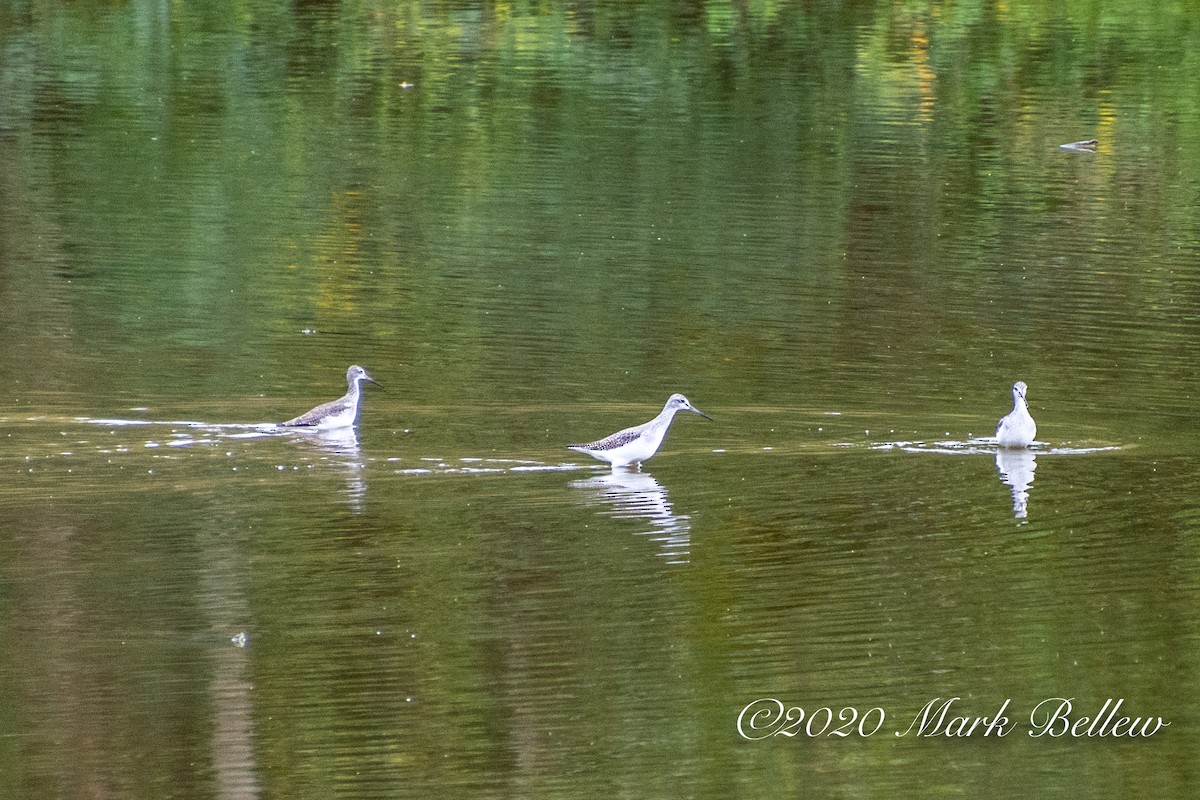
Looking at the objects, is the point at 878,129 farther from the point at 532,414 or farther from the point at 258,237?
the point at 532,414

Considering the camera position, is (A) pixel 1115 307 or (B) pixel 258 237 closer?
(A) pixel 1115 307

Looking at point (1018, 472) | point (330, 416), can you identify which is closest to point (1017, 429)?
point (1018, 472)

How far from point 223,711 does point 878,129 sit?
69.6 feet

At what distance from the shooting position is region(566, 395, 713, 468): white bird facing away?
13.2 meters

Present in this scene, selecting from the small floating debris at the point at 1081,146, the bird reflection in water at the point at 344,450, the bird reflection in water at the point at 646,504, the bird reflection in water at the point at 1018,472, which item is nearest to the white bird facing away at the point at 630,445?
the bird reflection in water at the point at 646,504

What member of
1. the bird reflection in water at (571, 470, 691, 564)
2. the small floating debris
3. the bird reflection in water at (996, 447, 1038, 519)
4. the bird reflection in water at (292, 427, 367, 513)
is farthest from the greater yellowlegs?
the small floating debris

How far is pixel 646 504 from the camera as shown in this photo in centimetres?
1250

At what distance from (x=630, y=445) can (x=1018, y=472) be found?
225cm

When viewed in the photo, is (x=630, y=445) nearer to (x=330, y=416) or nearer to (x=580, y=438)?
(x=580, y=438)

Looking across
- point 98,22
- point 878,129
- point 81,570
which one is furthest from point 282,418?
point 98,22

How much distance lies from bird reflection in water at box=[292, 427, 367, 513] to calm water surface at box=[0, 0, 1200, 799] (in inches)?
1.9

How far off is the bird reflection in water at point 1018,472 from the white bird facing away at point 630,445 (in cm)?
199

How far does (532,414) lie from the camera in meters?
14.4


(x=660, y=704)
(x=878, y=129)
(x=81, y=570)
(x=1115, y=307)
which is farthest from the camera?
(x=878, y=129)
